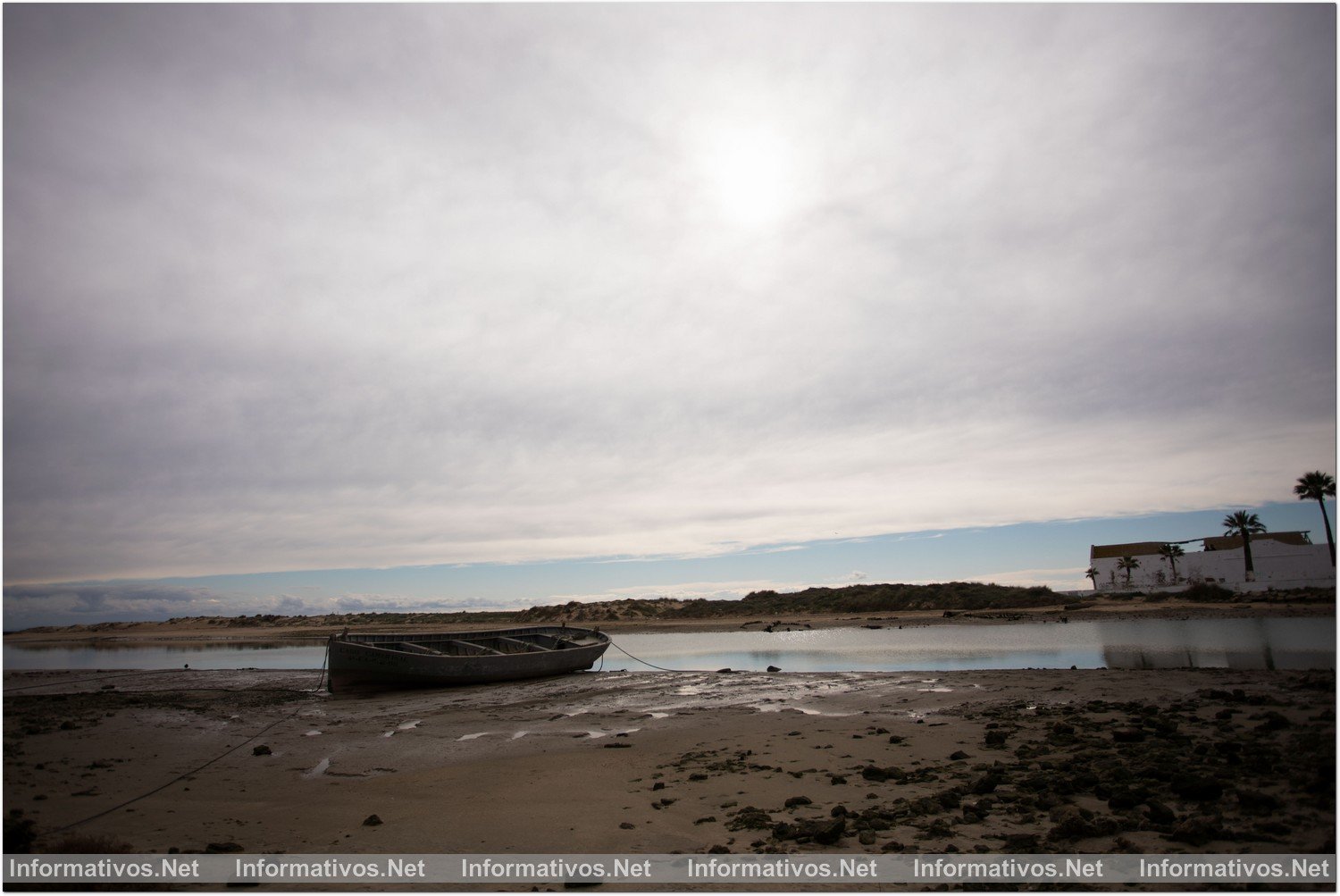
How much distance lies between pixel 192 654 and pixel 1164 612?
75245 millimetres

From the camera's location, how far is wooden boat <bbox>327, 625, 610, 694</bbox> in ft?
84.3

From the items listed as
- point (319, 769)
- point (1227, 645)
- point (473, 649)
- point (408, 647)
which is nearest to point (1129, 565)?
point (1227, 645)

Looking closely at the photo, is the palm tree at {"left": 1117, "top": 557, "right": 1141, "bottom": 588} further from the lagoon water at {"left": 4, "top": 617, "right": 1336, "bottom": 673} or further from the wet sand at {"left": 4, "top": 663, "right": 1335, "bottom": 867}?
the wet sand at {"left": 4, "top": 663, "right": 1335, "bottom": 867}

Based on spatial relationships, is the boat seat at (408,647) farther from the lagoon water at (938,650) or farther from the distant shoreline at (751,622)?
the distant shoreline at (751,622)

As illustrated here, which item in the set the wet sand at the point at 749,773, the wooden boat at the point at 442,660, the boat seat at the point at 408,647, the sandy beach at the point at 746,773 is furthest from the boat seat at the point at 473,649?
the wet sand at the point at 749,773

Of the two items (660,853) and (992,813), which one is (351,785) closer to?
(660,853)

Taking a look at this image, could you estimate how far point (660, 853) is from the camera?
7.59 m

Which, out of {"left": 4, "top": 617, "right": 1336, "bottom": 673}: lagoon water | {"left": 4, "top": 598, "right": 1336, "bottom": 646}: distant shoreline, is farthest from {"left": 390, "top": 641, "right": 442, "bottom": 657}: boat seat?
{"left": 4, "top": 598, "right": 1336, "bottom": 646}: distant shoreline

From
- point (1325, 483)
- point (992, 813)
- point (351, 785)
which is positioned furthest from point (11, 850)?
point (1325, 483)

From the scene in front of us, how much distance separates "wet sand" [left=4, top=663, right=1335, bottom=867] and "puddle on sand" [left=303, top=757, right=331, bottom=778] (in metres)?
0.10

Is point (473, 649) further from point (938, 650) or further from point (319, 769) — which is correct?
point (938, 650)

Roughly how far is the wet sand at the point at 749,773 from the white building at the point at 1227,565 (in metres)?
71.3

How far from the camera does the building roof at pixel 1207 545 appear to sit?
7275 cm

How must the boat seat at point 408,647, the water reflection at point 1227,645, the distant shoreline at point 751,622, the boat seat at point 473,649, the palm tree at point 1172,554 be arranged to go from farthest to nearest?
the palm tree at point 1172,554 → the distant shoreline at point 751,622 → the boat seat at point 408,647 → the boat seat at point 473,649 → the water reflection at point 1227,645
